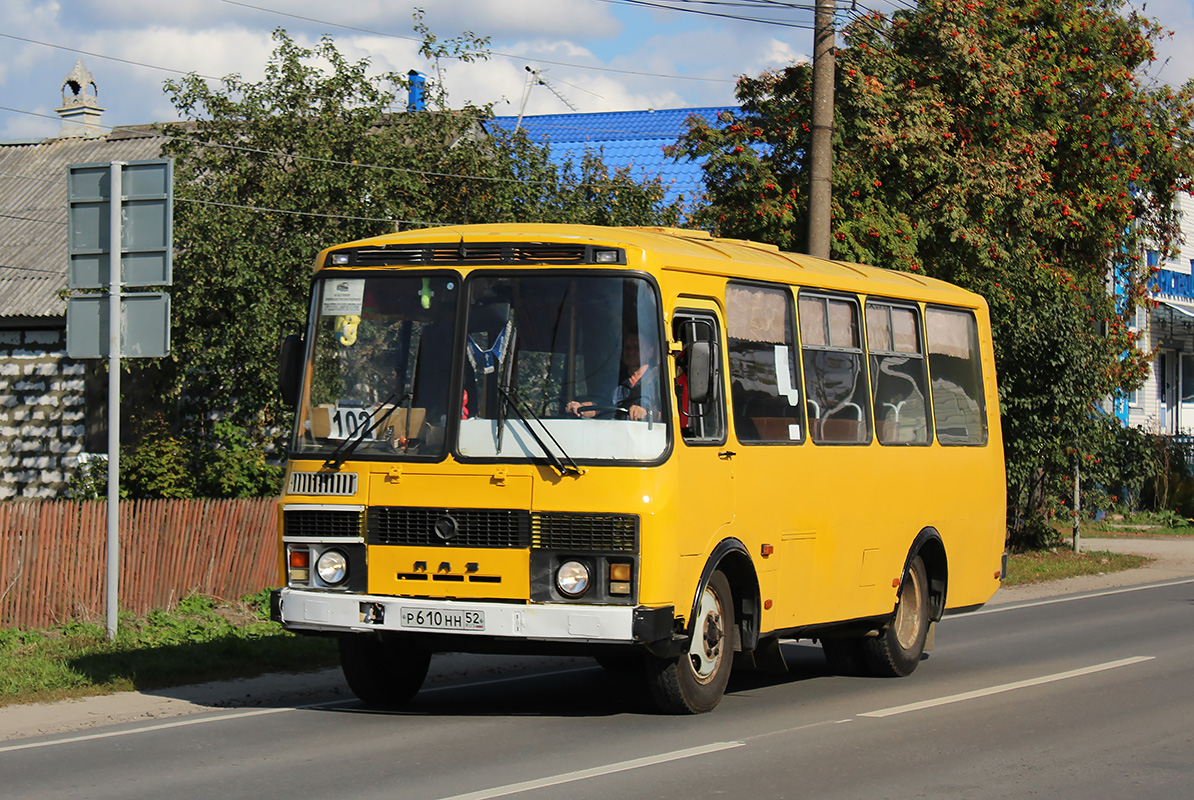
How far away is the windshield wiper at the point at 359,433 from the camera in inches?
381

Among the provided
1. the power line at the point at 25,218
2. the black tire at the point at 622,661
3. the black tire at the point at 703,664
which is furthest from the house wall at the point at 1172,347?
the black tire at the point at 703,664

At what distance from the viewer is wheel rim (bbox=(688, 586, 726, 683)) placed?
9914 mm

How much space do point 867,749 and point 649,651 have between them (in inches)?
52.5

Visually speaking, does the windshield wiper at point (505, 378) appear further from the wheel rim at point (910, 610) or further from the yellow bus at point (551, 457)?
the wheel rim at point (910, 610)

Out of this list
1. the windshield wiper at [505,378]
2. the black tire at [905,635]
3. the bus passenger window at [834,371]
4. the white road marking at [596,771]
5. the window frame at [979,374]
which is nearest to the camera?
the white road marking at [596,771]

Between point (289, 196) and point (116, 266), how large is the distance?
24.7 ft

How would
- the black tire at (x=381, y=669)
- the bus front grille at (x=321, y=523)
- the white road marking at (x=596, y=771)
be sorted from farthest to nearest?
1. the black tire at (x=381, y=669)
2. the bus front grille at (x=321, y=523)
3. the white road marking at (x=596, y=771)

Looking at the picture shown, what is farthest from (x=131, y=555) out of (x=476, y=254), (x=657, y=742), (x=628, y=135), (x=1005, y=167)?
(x=628, y=135)

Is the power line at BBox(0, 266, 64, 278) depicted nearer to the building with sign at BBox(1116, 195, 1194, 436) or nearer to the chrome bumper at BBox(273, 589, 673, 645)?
the chrome bumper at BBox(273, 589, 673, 645)

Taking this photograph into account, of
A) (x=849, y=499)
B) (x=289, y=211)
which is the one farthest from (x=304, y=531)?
(x=289, y=211)

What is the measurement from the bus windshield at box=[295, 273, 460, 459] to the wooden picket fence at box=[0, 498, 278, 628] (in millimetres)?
5427

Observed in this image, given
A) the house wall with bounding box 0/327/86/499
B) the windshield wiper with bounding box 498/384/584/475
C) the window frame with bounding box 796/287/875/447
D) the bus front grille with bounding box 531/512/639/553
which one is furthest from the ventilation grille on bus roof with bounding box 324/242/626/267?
the house wall with bounding box 0/327/86/499

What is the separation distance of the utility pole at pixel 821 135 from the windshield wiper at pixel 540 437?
9.04m

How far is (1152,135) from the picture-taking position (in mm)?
29547
